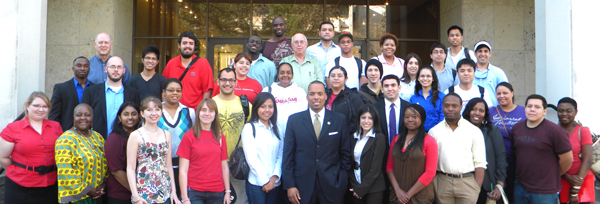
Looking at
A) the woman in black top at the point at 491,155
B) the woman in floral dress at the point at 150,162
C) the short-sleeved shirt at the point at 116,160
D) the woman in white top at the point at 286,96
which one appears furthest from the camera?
the woman in white top at the point at 286,96

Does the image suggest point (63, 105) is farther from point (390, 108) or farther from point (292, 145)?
point (390, 108)

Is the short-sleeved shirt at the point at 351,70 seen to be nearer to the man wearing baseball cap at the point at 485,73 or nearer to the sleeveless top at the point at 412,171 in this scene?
the man wearing baseball cap at the point at 485,73

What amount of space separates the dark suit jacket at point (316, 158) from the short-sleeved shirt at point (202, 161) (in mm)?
778

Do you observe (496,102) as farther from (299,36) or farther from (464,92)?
(299,36)

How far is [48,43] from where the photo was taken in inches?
367

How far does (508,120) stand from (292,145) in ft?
9.31

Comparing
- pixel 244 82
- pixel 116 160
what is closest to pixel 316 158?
pixel 244 82

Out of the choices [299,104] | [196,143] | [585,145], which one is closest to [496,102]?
[585,145]

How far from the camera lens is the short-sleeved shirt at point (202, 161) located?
456cm

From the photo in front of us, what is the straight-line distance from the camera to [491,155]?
5000mm

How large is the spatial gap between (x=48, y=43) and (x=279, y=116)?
6.60 metres

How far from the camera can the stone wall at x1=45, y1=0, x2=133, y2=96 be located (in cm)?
930

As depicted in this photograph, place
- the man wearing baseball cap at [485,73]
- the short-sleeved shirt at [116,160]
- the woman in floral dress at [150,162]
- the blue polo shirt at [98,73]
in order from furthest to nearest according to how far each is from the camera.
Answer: the man wearing baseball cap at [485,73]
the blue polo shirt at [98,73]
the short-sleeved shirt at [116,160]
the woman in floral dress at [150,162]

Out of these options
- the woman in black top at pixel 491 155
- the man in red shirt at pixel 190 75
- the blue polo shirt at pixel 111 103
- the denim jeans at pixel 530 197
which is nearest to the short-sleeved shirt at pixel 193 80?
the man in red shirt at pixel 190 75
